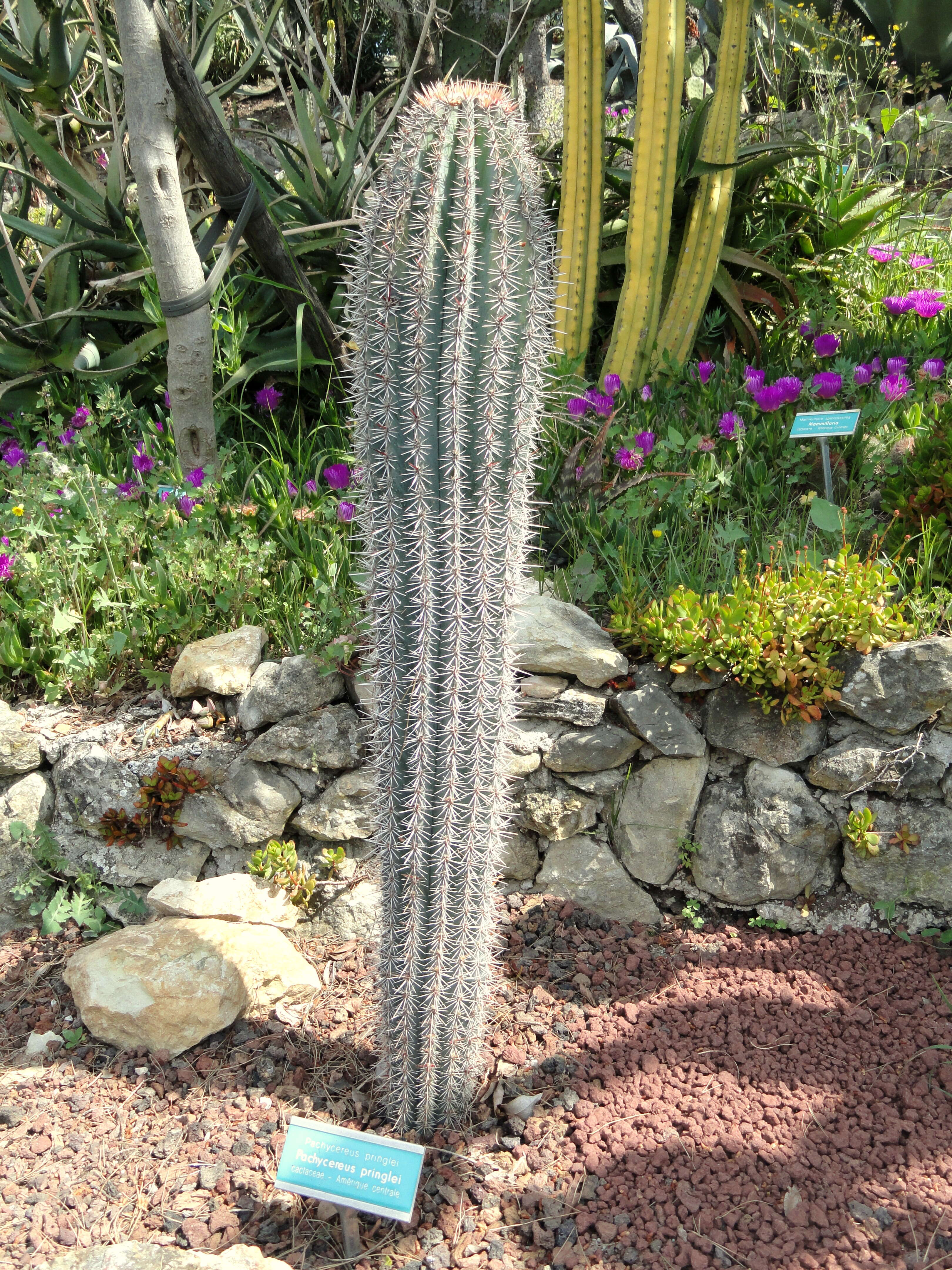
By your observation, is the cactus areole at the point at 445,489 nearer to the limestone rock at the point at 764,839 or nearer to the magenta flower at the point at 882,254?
the limestone rock at the point at 764,839

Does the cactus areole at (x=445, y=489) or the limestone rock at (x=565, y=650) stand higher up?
the cactus areole at (x=445, y=489)

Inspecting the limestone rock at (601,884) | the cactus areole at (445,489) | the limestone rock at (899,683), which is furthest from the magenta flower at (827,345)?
the limestone rock at (601,884)

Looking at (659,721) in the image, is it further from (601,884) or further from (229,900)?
(229,900)

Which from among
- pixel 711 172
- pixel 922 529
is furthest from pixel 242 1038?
pixel 711 172

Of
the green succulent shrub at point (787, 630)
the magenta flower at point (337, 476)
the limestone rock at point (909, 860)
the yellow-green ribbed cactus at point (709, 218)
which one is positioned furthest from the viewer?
the yellow-green ribbed cactus at point (709, 218)

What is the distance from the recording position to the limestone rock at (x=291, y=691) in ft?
8.11

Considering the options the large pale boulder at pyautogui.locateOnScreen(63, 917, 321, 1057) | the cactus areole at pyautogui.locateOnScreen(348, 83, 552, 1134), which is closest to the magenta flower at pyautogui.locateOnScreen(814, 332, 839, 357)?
the cactus areole at pyautogui.locateOnScreen(348, 83, 552, 1134)

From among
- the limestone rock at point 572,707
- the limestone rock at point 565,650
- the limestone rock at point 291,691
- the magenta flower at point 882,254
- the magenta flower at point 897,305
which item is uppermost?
the magenta flower at point 882,254

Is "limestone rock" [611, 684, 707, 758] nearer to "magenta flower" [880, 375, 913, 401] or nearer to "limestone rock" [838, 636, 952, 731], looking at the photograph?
"limestone rock" [838, 636, 952, 731]

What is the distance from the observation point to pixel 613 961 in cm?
241

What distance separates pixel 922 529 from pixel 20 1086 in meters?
2.77

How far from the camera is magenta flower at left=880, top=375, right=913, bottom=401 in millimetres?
2801

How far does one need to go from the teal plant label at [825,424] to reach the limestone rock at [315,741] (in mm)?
1439

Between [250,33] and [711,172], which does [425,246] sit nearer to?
[711,172]
